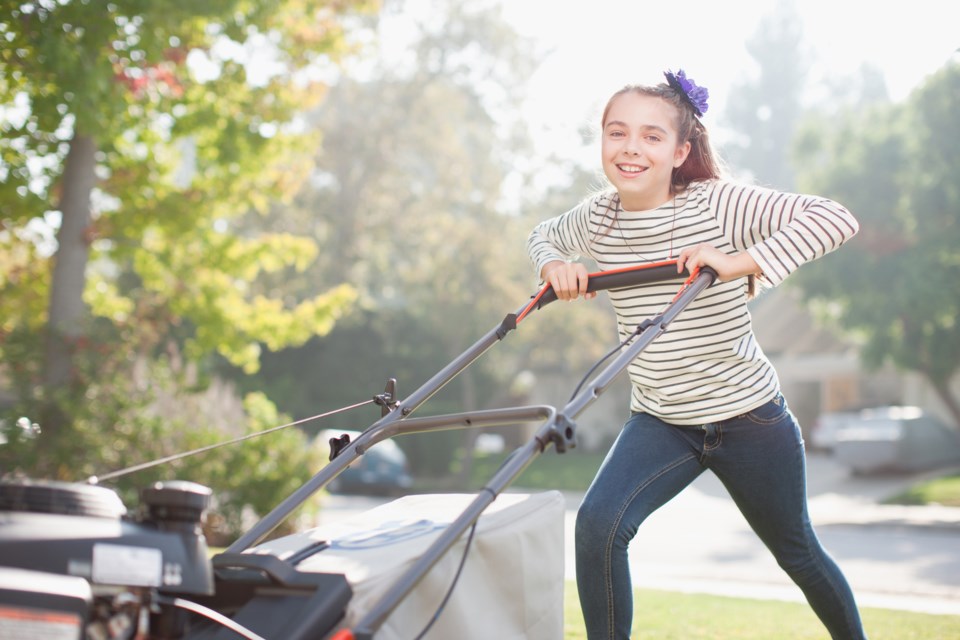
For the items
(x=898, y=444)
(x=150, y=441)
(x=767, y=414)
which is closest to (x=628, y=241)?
(x=767, y=414)

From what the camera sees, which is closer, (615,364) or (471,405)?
(615,364)

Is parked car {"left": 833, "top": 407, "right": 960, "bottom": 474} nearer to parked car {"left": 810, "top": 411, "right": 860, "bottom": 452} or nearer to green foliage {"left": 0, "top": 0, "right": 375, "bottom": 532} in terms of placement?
parked car {"left": 810, "top": 411, "right": 860, "bottom": 452}

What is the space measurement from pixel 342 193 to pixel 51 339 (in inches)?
747

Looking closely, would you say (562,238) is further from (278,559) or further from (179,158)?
(179,158)

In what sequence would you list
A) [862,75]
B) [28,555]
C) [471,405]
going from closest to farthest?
[28,555]
[471,405]
[862,75]

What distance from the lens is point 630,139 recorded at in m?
2.97

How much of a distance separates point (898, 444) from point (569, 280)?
53.0ft

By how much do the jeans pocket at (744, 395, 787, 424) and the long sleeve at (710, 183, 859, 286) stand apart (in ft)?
1.18

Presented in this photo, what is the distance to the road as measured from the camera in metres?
6.64

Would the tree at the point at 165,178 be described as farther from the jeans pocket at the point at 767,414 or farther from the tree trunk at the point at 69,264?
the jeans pocket at the point at 767,414

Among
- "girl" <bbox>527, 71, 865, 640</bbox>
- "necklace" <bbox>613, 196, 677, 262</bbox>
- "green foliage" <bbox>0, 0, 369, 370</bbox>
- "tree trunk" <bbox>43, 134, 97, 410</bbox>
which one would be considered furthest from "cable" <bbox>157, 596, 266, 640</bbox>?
"tree trunk" <bbox>43, 134, 97, 410</bbox>

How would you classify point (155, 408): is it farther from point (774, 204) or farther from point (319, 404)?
point (319, 404)

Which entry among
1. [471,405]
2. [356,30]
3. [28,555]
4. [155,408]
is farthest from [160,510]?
[471,405]

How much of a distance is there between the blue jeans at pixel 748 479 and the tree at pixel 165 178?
462cm
